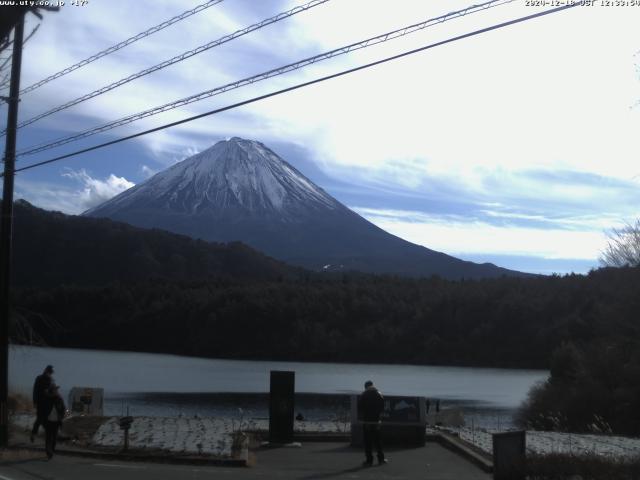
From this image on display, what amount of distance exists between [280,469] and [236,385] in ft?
150

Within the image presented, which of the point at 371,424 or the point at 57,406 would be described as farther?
the point at 57,406

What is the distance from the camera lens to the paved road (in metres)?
13.1

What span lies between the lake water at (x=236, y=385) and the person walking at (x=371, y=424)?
17.7 m

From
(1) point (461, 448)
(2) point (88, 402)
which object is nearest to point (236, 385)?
(2) point (88, 402)

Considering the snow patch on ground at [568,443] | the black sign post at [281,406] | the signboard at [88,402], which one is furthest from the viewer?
the signboard at [88,402]

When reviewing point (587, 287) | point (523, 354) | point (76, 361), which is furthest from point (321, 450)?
point (523, 354)

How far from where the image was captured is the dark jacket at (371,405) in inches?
567

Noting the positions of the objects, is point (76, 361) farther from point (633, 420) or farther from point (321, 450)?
point (321, 450)

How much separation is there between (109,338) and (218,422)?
293 feet

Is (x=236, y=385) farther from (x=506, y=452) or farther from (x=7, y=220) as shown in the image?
(x=506, y=452)

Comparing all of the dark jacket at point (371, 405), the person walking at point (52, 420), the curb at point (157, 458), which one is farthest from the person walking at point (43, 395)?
the dark jacket at point (371, 405)

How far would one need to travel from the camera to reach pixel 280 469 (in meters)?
14.0

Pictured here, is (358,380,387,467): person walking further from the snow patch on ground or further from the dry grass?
the dry grass

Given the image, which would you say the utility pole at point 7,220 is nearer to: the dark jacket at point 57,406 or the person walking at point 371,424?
the dark jacket at point 57,406
